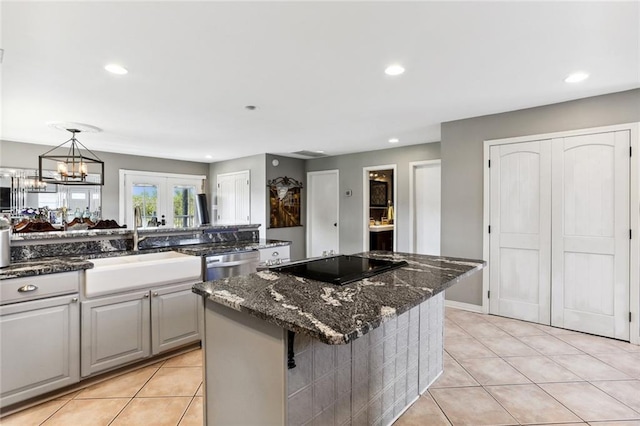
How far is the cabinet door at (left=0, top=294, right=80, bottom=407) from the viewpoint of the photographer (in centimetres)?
191

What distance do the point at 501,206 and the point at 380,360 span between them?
264 centimetres

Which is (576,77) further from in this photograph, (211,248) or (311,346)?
(211,248)

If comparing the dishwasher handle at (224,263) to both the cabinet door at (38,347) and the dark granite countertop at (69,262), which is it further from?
the cabinet door at (38,347)

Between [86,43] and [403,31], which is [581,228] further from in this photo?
[86,43]

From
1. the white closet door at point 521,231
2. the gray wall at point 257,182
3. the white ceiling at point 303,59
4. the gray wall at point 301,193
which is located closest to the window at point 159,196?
the gray wall at point 257,182

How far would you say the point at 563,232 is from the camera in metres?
3.21

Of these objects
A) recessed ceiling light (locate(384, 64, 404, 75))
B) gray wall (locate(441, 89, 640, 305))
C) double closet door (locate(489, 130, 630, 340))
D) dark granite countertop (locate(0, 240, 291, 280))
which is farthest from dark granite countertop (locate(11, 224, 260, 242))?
double closet door (locate(489, 130, 630, 340))

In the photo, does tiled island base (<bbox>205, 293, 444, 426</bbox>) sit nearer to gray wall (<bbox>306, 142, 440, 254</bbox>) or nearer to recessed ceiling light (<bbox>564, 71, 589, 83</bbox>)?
recessed ceiling light (<bbox>564, 71, 589, 83</bbox>)

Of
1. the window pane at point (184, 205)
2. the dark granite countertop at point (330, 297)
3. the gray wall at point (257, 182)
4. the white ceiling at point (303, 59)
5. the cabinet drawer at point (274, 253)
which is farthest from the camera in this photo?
the window pane at point (184, 205)

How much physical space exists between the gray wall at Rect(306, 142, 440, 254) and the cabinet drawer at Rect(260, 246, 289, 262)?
2.60 m

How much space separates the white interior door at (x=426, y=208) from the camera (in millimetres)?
5258

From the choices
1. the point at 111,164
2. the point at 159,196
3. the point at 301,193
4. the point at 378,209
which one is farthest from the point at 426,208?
the point at 111,164

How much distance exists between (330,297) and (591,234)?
311cm

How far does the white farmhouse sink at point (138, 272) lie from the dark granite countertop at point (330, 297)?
46.1 inches
